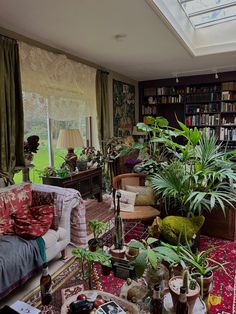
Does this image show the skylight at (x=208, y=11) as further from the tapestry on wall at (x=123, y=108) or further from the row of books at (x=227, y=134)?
the row of books at (x=227, y=134)

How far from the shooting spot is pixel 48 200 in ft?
8.25

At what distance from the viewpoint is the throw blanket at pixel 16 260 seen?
5.93ft

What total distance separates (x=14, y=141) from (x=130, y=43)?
1941 mm

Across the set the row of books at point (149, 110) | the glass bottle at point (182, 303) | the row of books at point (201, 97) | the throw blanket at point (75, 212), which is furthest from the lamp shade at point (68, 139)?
the row of books at point (201, 97)

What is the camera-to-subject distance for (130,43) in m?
3.23

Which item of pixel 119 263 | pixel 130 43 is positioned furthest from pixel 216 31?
pixel 119 263

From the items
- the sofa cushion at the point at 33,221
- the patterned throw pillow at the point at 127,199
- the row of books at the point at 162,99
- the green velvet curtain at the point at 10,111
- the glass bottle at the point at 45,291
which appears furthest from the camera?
the row of books at the point at 162,99

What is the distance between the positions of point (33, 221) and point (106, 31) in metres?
2.21

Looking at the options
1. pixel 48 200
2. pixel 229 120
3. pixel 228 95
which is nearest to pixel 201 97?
pixel 228 95

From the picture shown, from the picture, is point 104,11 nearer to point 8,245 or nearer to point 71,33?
point 71,33

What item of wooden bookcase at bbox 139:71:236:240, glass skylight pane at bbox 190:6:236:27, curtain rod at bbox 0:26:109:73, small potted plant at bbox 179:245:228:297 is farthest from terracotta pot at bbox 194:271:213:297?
wooden bookcase at bbox 139:71:236:240

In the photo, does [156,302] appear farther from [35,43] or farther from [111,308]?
[35,43]

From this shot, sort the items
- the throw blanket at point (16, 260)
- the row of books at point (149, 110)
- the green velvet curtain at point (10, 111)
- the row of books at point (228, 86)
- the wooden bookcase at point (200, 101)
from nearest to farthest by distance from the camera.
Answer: the throw blanket at point (16, 260), the green velvet curtain at point (10, 111), the row of books at point (228, 86), the wooden bookcase at point (200, 101), the row of books at point (149, 110)

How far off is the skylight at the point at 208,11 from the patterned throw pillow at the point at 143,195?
7.48 feet
